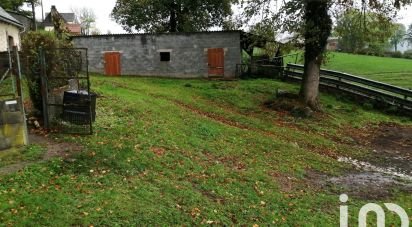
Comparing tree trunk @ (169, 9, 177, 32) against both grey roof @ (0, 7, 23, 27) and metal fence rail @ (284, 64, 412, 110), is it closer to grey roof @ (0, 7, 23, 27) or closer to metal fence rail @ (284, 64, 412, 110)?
metal fence rail @ (284, 64, 412, 110)

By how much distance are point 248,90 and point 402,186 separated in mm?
14274

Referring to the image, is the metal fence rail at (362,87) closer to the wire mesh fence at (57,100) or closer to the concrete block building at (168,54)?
the concrete block building at (168,54)

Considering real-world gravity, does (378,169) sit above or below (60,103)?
below

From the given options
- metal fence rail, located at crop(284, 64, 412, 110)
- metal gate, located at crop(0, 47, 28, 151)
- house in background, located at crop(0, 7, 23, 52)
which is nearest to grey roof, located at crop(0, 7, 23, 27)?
house in background, located at crop(0, 7, 23, 52)

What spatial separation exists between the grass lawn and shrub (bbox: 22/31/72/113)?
7.00 feet

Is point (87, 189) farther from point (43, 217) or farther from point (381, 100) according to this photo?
point (381, 100)

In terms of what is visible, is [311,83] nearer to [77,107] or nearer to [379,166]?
[379,166]

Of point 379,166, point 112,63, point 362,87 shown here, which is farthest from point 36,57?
point 112,63

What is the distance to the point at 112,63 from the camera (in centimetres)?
3158

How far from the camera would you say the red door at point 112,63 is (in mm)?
31453

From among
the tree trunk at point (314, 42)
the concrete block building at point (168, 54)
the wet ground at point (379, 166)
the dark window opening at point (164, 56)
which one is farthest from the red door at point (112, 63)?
the wet ground at point (379, 166)

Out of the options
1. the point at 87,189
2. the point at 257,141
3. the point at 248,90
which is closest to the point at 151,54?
the point at 248,90

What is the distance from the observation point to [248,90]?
24.5 metres

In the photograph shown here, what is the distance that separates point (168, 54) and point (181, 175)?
72.9 ft
